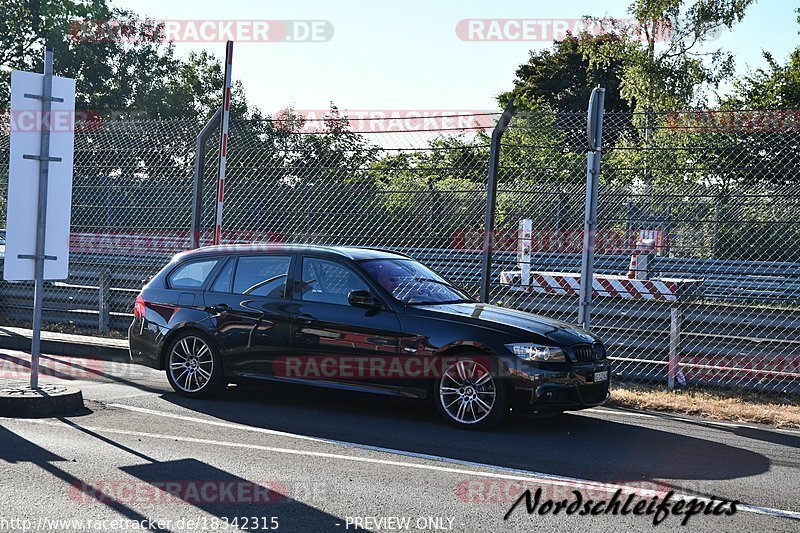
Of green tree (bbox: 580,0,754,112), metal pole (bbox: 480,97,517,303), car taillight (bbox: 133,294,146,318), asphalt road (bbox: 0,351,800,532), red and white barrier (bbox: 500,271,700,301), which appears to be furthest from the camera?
green tree (bbox: 580,0,754,112)

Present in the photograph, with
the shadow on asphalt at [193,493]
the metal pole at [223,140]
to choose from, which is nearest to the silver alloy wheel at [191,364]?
the shadow on asphalt at [193,493]

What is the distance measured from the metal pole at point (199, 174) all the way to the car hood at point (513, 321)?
5.03m

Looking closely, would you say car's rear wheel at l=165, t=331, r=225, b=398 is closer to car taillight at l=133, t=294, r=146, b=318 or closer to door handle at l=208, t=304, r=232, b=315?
door handle at l=208, t=304, r=232, b=315

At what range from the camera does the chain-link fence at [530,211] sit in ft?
35.1

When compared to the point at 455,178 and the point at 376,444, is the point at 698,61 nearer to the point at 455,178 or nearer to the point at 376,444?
the point at 455,178

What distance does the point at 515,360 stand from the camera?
7.91m

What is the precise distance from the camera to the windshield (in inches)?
344

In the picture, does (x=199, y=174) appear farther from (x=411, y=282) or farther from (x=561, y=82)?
(x=561, y=82)

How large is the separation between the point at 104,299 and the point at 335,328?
703 cm

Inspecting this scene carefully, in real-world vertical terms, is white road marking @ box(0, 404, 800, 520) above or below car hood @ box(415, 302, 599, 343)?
below

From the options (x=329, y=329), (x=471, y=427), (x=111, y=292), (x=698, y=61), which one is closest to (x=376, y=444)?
(x=471, y=427)

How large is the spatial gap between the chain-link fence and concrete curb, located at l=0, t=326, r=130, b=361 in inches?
37.0

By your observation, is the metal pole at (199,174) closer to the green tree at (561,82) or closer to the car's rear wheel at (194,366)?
the car's rear wheel at (194,366)

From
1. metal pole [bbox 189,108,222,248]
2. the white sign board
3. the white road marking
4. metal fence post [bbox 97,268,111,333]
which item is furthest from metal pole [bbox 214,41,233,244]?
the white road marking
